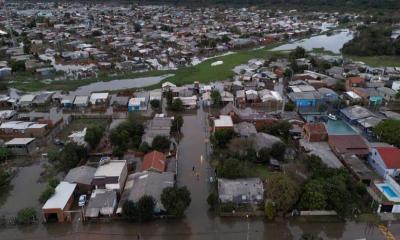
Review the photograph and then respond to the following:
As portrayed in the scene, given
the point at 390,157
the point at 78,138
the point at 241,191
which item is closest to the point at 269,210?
the point at 241,191

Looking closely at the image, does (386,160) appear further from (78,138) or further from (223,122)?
(78,138)

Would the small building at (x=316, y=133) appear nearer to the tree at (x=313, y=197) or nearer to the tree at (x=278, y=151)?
the tree at (x=278, y=151)

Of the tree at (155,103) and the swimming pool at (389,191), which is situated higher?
the tree at (155,103)

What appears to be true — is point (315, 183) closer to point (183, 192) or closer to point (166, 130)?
point (183, 192)

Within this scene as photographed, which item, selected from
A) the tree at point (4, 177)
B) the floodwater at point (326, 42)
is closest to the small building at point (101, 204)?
the tree at point (4, 177)

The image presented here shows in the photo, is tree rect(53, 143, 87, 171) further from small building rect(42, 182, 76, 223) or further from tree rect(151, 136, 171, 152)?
tree rect(151, 136, 171, 152)

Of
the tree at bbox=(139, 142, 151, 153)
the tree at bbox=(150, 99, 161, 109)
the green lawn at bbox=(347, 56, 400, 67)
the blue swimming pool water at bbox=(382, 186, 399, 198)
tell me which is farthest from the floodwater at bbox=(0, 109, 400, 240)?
the green lawn at bbox=(347, 56, 400, 67)

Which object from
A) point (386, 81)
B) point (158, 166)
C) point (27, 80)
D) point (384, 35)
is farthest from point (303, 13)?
point (158, 166)
